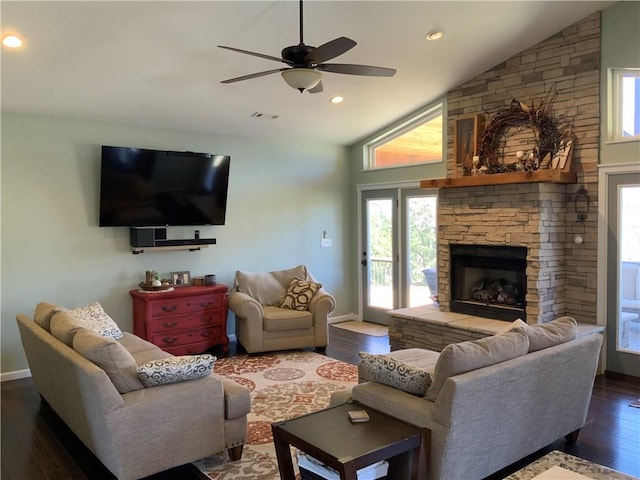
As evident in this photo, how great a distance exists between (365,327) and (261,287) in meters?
1.78

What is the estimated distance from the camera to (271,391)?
179 inches

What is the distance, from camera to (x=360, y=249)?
7641 mm

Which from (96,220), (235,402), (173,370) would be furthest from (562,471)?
(96,220)

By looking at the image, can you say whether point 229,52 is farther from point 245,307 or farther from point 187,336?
point 187,336

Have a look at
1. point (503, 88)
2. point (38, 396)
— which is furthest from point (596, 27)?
point (38, 396)

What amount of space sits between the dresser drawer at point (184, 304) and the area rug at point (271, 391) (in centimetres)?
63

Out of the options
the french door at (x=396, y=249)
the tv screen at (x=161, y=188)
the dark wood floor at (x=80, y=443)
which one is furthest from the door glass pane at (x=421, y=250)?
the tv screen at (x=161, y=188)

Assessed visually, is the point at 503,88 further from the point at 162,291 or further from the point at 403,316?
the point at 162,291

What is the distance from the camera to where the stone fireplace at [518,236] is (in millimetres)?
5066

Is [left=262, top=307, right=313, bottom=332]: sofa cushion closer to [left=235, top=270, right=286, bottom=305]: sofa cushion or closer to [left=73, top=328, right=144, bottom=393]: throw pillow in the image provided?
[left=235, top=270, right=286, bottom=305]: sofa cushion

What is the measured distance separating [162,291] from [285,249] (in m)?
2.00

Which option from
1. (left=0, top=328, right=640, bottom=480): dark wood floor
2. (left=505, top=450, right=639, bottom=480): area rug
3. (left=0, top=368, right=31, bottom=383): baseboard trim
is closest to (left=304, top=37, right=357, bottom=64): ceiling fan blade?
(left=505, top=450, right=639, bottom=480): area rug

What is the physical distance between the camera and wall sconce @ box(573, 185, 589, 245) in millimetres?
5121

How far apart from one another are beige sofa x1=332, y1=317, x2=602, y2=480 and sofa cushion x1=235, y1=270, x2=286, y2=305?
10.5 ft
